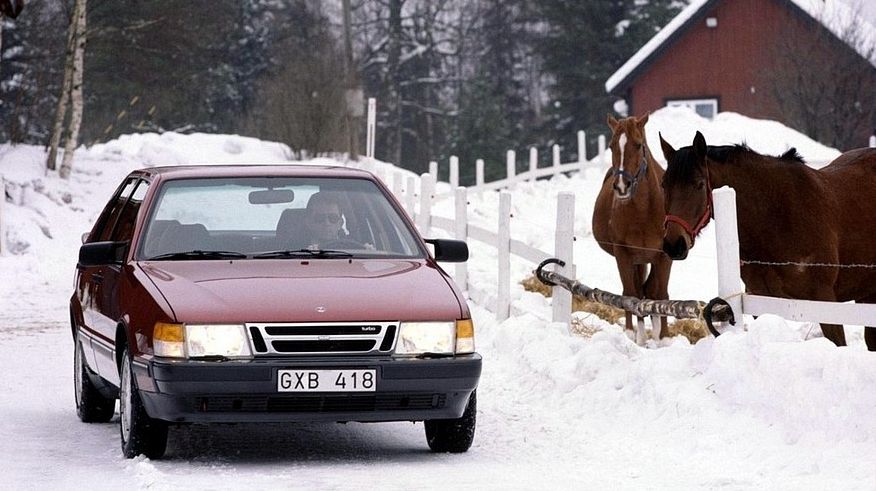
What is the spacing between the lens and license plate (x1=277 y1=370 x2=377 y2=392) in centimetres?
789

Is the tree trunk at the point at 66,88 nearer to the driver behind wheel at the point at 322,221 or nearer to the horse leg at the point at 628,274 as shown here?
the horse leg at the point at 628,274

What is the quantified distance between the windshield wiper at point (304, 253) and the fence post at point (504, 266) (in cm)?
664

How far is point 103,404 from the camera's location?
10.0 m

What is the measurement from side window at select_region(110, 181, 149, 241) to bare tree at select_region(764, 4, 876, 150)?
37.4 meters

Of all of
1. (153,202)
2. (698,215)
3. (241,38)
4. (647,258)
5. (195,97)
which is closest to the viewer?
(153,202)

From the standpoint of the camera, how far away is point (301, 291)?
26.8ft

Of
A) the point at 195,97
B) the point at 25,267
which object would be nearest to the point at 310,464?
Result: the point at 25,267

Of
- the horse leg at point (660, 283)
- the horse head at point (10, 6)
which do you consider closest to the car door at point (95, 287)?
the horse leg at point (660, 283)

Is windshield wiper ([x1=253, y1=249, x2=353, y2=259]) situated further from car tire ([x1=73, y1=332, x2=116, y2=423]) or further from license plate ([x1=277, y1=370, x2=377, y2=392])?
car tire ([x1=73, y1=332, x2=116, y2=423])

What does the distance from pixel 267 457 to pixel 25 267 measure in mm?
15422

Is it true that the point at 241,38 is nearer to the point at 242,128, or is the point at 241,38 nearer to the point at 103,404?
the point at 242,128

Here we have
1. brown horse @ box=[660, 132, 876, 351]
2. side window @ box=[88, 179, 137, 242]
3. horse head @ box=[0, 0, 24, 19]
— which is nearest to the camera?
side window @ box=[88, 179, 137, 242]

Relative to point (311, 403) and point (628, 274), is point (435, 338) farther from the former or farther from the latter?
point (628, 274)

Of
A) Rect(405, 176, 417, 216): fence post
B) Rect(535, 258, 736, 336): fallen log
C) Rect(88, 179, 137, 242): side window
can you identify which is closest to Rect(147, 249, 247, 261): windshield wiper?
Rect(88, 179, 137, 242): side window
